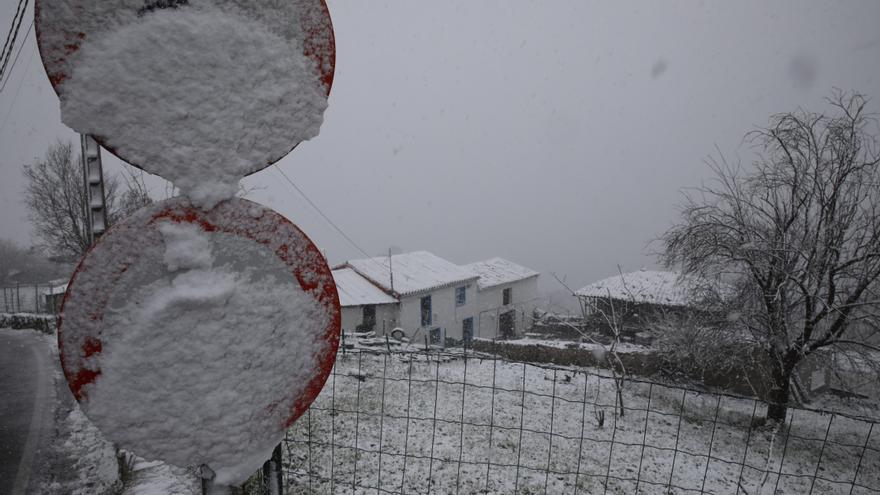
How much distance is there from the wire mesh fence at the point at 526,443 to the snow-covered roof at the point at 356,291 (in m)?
9.70

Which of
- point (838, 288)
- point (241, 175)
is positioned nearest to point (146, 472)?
point (241, 175)

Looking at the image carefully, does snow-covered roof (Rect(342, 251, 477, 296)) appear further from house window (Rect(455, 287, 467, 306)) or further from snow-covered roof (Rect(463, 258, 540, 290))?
snow-covered roof (Rect(463, 258, 540, 290))

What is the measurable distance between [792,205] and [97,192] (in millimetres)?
13120

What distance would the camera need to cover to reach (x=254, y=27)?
3.18 ft

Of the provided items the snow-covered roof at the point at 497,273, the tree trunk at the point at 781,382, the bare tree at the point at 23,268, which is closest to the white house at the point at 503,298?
the snow-covered roof at the point at 497,273

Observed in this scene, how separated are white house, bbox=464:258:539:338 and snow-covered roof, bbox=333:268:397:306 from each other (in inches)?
330

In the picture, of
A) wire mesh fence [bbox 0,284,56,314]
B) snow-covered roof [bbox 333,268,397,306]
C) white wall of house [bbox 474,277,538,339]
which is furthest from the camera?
white wall of house [bbox 474,277,538,339]

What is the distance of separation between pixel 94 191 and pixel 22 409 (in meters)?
5.83

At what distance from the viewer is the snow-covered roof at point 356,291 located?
1978cm

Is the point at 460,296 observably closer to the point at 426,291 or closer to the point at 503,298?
the point at 426,291

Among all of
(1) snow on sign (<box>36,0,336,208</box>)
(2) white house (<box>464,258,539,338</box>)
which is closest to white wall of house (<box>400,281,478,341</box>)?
(2) white house (<box>464,258,539,338</box>)

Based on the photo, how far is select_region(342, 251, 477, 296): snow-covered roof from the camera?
22328mm

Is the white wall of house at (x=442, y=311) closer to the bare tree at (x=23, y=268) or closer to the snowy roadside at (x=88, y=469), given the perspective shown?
the snowy roadside at (x=88, y=469)

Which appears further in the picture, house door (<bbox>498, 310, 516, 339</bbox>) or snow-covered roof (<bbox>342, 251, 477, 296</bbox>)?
house door (<bbox>498, 310, 516, 339</bbox>)
